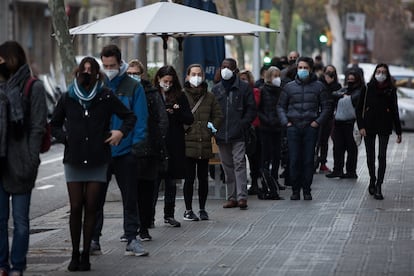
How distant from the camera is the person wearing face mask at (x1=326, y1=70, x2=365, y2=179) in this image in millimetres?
20234

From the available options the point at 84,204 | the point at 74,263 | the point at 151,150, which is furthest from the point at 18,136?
the point at 151,150

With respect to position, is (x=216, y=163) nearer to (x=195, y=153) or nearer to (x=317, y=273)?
(x=195, y=153)

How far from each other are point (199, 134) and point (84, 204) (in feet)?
13.1

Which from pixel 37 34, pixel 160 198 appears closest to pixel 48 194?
pixel 160 198

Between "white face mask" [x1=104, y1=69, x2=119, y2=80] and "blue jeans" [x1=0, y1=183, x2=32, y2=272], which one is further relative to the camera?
"white face mask" [x1=104, y1=69, x2=119, y2=80]

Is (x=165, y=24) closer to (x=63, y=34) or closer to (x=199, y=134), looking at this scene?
(x=199, y=134)

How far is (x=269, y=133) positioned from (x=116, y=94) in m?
6.40

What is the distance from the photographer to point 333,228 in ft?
44.7

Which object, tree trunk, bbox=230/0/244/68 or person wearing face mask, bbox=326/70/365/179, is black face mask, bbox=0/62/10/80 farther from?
tree trunk, bbox=230/0/244/68

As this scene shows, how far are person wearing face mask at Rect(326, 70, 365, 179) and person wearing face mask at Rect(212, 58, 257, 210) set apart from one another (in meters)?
4.62

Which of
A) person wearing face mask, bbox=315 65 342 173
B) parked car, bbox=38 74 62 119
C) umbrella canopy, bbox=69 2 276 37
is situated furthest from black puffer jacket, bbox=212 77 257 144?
parked car, bbox=38 74 62 119

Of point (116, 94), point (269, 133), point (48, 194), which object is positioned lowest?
point (48, 194)

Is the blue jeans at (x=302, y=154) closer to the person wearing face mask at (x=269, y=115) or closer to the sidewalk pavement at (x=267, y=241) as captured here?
the sidewalk pavement at (x=267, y=241)

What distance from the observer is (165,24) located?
15.8 m
